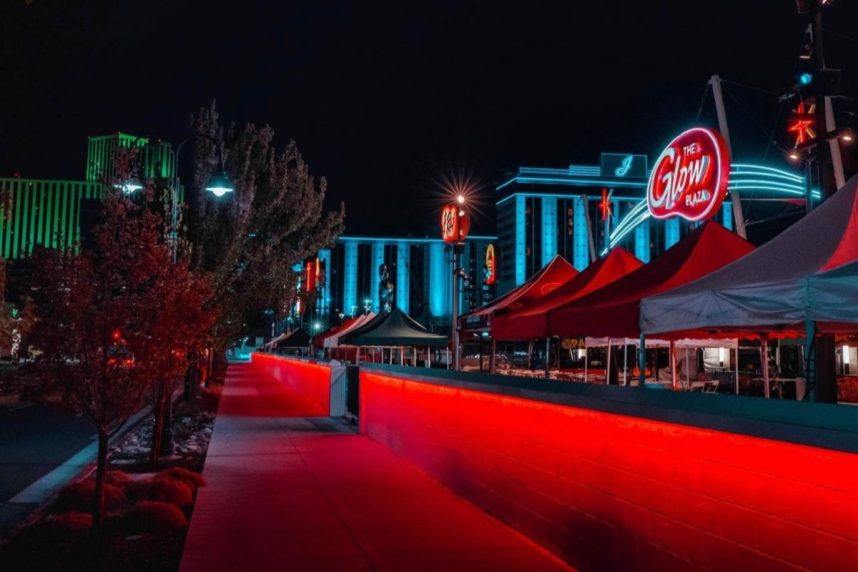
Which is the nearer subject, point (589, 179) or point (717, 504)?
point (717, 504)

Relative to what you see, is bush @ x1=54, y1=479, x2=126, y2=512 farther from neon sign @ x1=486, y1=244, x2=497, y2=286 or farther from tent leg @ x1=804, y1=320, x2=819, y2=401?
neon sign @ x1=486, y1=244, x2=497, y2=286

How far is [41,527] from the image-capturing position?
7688 millimetres

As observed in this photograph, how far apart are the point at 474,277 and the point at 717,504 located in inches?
5560

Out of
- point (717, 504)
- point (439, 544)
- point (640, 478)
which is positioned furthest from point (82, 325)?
point (717, 504)

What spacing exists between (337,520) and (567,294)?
5779mm

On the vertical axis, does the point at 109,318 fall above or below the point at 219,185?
below

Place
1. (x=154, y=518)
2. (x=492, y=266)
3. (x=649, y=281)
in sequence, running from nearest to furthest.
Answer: (x=154, y=518) → (x=649, y=281) → (x=492, y=266)

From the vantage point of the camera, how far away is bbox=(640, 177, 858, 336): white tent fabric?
227 inches

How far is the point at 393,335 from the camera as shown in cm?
2225

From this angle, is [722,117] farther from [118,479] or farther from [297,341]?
[297,341]

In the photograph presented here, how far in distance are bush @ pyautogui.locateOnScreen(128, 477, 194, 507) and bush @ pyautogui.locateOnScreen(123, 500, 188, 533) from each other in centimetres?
76

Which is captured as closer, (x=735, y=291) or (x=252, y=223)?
(x=735, y=291)

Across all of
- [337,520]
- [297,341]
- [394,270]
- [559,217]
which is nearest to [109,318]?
[337,520]

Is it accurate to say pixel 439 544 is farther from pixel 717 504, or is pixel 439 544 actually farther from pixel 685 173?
pixel 685 173
